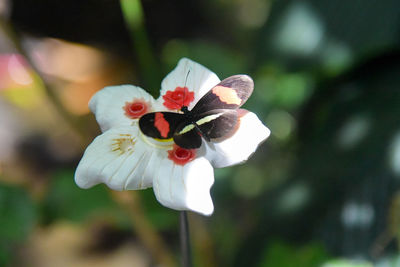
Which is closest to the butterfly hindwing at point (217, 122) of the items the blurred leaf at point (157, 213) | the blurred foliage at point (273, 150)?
the blurred foliage at point (273, 150)

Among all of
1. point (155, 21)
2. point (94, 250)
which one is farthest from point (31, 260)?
point (155, 21)

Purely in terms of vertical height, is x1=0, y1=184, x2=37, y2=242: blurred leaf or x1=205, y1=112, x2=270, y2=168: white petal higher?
x1=205, y1=112, x2=270, y2=168: white petal

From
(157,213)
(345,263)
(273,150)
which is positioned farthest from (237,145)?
(273,150)

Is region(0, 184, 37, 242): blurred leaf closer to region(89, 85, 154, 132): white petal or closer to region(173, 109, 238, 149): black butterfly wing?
region(89, 85, 154, 132): white petal

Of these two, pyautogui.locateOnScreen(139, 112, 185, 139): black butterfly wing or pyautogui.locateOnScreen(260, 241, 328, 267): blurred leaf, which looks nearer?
pyautogui.locateOnScreen(139, 112, 185, 139): black butterfly wing

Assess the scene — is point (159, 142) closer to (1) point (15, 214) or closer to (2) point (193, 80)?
(2) point (193, 80)


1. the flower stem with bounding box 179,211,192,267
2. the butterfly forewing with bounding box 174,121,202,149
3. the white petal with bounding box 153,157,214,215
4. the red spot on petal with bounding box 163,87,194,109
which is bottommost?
the flower stem with bounding box 179,211,192,267

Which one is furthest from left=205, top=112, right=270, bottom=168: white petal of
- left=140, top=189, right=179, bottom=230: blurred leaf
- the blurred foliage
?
left=140, top=189, right=179, bottom=230: blurred leaf
